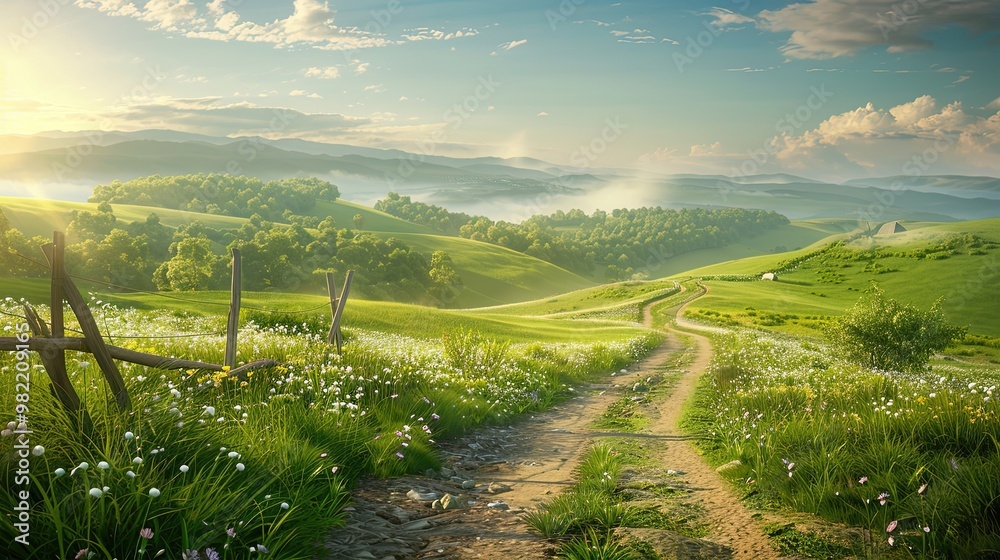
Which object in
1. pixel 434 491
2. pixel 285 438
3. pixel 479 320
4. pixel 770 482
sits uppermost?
pixel 285 438

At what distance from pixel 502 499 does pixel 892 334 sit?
25287 millimetres

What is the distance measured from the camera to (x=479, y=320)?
172ft

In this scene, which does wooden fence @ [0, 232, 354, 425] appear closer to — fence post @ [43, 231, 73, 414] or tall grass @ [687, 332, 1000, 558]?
fence post @ [43, 231, 73, 414]

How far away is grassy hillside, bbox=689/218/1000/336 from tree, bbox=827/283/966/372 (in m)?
32.7

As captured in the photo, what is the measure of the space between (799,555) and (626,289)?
105150 millimetres

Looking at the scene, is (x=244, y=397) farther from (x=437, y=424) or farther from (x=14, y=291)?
(x=14, y=291)

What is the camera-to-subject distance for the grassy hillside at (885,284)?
7006 cm

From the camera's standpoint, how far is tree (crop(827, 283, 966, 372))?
2522 centimetres

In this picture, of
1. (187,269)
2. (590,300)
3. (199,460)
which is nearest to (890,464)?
(199,460)

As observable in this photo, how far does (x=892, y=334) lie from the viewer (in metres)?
25.6

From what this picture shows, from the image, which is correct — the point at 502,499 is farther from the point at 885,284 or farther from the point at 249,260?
the point at 885,284

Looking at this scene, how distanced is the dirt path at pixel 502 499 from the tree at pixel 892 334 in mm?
18067

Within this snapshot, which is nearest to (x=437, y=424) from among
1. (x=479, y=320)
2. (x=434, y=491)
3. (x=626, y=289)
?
(x=434, y=491)

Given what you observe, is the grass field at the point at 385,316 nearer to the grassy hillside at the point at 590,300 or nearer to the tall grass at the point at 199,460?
the tall grass at the point at 199,460
